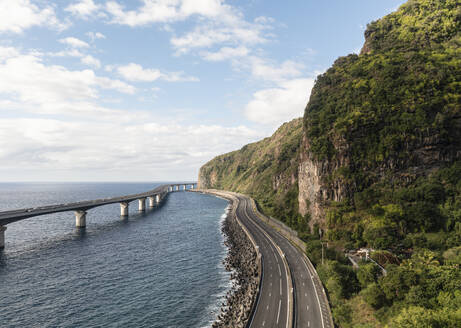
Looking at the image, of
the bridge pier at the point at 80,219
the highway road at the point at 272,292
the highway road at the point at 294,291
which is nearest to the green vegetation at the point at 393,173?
the highway road at the point at 294,291

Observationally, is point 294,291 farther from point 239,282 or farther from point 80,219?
point 80,219

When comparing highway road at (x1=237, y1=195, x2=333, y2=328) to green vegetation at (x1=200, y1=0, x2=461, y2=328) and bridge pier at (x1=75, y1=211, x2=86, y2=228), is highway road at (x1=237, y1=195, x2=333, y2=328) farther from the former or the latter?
bridge pier at (x1=75, y1=211, x2=86, y2=228)

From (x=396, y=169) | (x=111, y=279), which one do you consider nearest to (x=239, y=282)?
(x=111, y=279)

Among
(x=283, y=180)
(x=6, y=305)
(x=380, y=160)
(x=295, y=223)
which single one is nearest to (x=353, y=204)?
(x=380, y=160)

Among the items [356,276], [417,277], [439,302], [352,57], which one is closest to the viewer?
[439,302]

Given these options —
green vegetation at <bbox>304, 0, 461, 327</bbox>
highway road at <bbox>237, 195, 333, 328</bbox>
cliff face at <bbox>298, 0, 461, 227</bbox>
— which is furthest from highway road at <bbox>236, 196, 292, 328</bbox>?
cliff face at <bbox>298, 0, 461, 227</bbox>

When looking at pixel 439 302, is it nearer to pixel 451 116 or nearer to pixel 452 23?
pixel 451 116
